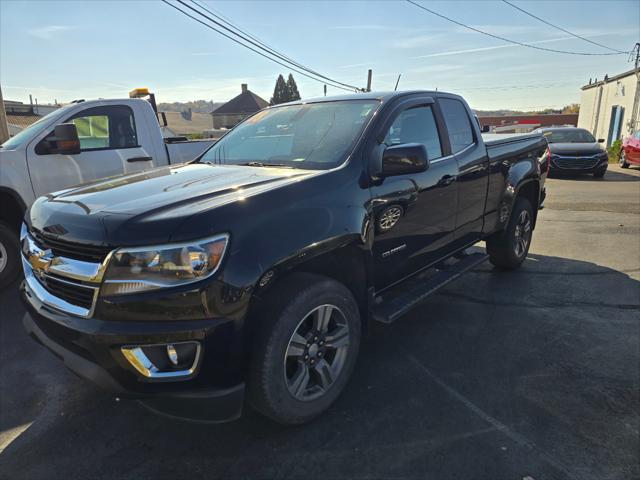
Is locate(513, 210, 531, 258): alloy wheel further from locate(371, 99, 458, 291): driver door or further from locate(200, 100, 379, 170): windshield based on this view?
locate(200, 100, 379, 170): windshield

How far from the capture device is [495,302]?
442cm

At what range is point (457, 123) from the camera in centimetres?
406

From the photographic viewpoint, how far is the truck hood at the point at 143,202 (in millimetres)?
1981

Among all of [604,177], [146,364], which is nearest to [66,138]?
[146,364]

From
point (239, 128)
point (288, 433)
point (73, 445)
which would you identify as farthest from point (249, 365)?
point (239, 128)

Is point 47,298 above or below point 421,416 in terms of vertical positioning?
above

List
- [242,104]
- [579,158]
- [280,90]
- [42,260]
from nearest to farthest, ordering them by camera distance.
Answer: [42,260] < [579,158] < [242,104] < [280,90]

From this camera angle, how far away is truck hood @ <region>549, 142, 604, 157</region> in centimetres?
1356

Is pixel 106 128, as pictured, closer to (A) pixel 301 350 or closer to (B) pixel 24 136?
(B) pixel 24 136

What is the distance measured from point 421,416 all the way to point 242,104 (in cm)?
6055

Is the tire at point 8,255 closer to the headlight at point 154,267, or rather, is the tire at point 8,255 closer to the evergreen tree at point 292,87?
the headlight at point 154,267

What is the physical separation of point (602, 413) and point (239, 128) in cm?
344

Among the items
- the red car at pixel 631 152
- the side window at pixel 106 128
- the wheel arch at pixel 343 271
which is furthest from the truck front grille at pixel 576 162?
the wheel arch at pixel 343 271

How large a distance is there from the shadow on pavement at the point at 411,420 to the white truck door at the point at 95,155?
6.09 ft
